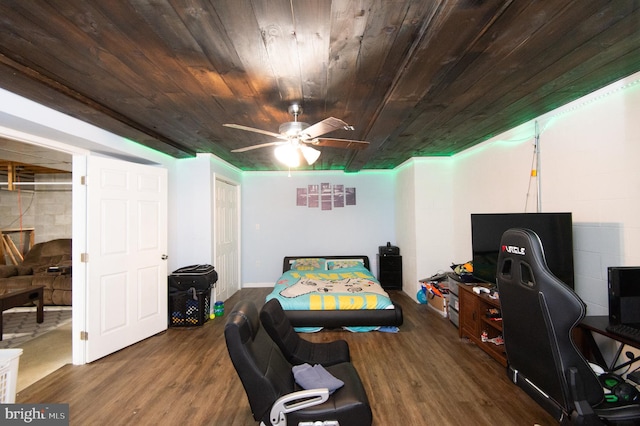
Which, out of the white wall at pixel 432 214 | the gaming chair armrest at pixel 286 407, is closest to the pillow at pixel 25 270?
the gaming chair armrest at pixel 286 407

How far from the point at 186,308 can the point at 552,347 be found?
3.89 m

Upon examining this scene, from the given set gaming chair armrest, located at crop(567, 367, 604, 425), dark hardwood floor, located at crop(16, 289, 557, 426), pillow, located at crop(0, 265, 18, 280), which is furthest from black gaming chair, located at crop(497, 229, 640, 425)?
pillow, located at crop(0, 265, 18, 280)

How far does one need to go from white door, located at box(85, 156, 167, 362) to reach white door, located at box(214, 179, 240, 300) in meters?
1.06

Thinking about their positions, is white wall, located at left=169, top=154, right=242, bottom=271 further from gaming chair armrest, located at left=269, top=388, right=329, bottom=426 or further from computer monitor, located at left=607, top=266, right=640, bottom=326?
computer monitor, located at left=607, top=266, right=640, bottom=326

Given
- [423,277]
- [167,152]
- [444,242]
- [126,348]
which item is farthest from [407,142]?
[126,348]

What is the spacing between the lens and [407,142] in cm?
366

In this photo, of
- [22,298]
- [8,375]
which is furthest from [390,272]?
[22,298]

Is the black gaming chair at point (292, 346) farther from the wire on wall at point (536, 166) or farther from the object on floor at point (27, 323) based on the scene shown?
the object on floor at point (27, 323)

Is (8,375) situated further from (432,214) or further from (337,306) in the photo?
(432,214)

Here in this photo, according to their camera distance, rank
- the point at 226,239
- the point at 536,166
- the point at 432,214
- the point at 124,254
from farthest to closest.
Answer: the point at 226,239
the point at 432,214
the point at 124,254
the point at 536,166

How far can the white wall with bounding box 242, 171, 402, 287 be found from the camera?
18.9ft

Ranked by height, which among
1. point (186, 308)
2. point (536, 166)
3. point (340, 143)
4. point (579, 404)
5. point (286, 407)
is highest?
point (340, 143)

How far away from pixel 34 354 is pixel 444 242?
5.76 m

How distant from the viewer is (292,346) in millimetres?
2205
